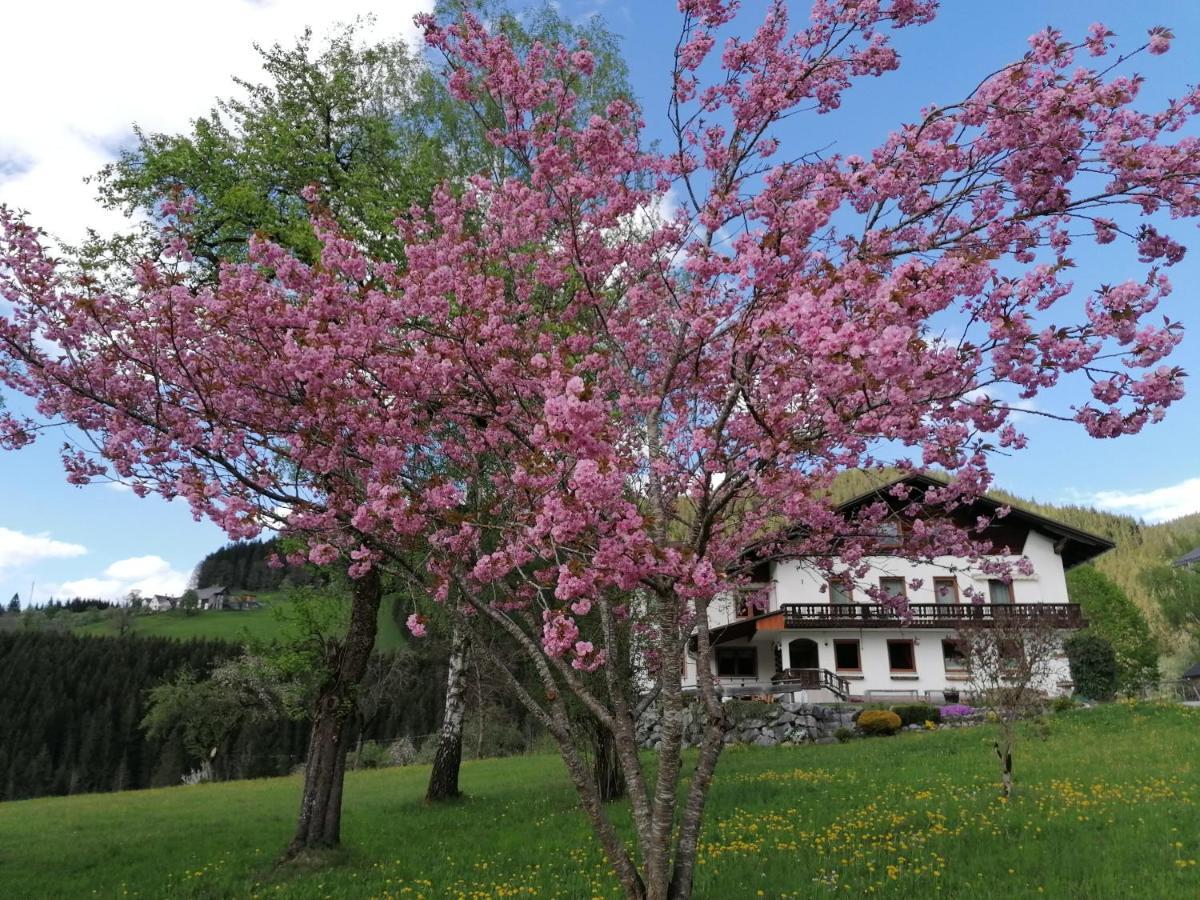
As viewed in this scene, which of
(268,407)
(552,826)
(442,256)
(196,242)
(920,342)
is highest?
(196,242)

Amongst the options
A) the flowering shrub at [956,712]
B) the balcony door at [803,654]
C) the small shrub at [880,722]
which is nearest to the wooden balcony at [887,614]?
the balcony door at [803,654]

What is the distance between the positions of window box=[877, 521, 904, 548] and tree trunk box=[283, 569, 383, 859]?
794cm

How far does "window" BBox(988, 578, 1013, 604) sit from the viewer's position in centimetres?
3678

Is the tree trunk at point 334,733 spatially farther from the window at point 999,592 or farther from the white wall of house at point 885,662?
the window at point 999,592

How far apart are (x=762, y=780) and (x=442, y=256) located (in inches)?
538

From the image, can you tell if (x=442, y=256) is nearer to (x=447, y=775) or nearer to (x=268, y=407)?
(x=268, y=407)

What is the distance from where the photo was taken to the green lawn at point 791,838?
8.17 metres

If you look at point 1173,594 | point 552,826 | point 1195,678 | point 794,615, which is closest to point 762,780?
point 552,826

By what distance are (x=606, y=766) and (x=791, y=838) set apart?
575cm

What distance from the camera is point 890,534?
7883 mm

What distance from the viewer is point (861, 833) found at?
33.6 ft

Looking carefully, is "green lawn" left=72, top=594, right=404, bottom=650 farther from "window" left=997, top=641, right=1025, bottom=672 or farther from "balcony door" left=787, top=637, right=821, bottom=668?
"window" left=997, top=641, right=1025, bottom=672

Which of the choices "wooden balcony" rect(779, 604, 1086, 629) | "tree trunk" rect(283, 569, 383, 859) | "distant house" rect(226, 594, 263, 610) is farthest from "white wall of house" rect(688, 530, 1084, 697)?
"distant house" rect(226, 594, 263, 610)

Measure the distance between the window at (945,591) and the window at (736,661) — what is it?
952 centimetres
